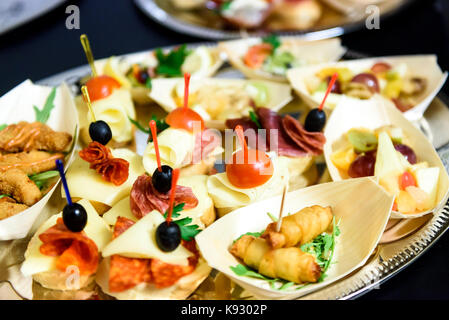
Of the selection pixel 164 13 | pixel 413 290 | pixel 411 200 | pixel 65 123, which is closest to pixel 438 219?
pixel 411 200

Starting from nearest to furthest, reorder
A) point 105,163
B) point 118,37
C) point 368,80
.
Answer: point 105,163
point 368,80
point 118,37

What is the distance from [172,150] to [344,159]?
0.91 meters

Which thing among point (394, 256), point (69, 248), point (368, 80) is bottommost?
point (394, 256)

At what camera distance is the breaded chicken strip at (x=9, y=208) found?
2057mm

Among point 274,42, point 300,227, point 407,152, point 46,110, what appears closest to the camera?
point 300,227

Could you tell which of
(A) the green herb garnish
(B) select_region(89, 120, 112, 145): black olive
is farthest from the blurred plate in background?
(A) the green herb garnish

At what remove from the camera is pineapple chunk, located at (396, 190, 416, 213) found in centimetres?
213

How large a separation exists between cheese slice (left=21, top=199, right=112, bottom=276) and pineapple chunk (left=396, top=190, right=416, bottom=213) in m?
1.34

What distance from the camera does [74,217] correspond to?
1.79m

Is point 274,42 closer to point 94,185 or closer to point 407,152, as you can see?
point 407,152

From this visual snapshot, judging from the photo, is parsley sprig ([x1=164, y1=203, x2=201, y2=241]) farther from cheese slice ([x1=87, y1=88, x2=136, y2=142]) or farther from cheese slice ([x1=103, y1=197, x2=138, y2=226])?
cheese slice ([x1=87, y1=88, x2=136, y2=142])

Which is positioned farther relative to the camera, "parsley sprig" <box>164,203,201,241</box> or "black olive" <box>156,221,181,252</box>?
"parsley sprig" <box>164,203,201,241</box>

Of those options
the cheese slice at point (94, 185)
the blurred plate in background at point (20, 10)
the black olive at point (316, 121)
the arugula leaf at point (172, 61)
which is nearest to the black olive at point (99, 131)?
the cheese slice at point (94, 185)

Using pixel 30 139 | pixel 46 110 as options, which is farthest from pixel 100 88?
pixel 30 139
